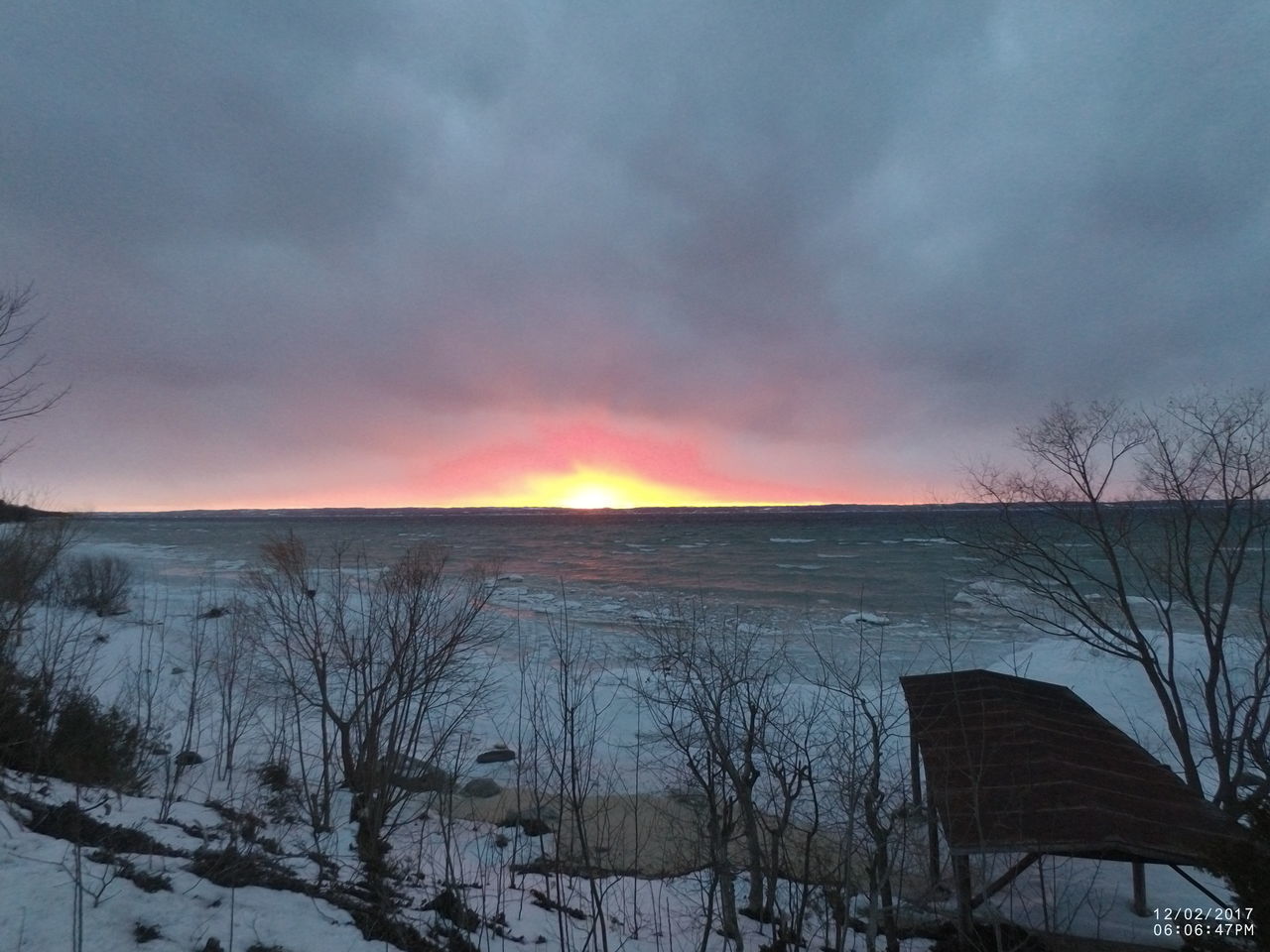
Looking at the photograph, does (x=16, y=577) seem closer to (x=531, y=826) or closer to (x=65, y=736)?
(x=65, y=736)

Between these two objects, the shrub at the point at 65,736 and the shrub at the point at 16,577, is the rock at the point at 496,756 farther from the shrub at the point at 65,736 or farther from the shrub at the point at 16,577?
the shrub at the point at 16,577

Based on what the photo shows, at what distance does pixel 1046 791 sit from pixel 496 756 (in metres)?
16.0

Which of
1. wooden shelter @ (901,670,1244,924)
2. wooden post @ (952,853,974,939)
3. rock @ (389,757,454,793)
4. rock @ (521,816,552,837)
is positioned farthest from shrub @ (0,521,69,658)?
wooden post @ (952,853,974,939)

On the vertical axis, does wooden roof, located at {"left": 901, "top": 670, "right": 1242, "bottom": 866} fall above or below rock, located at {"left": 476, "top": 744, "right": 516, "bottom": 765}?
above

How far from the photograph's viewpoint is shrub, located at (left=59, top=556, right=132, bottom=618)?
3394 centimetres

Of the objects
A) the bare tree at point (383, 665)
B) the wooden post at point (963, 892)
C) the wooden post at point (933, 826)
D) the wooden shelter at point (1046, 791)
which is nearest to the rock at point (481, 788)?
the bare tree at point (383, 665)

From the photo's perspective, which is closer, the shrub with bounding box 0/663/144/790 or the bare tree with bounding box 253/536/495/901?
the shrub with bounding box 0/663/144/790

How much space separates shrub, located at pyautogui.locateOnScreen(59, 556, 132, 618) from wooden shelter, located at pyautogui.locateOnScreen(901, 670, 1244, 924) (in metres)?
36.8

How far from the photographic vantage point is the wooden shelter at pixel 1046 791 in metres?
7.70

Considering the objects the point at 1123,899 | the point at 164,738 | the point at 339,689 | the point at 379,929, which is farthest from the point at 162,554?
the point at 1123,899

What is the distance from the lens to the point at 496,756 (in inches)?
830

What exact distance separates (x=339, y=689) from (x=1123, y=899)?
2248cm

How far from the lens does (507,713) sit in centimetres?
2500

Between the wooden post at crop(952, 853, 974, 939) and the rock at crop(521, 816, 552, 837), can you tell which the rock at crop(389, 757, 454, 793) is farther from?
the wooden post at crop(952, 853, 974, 939)
